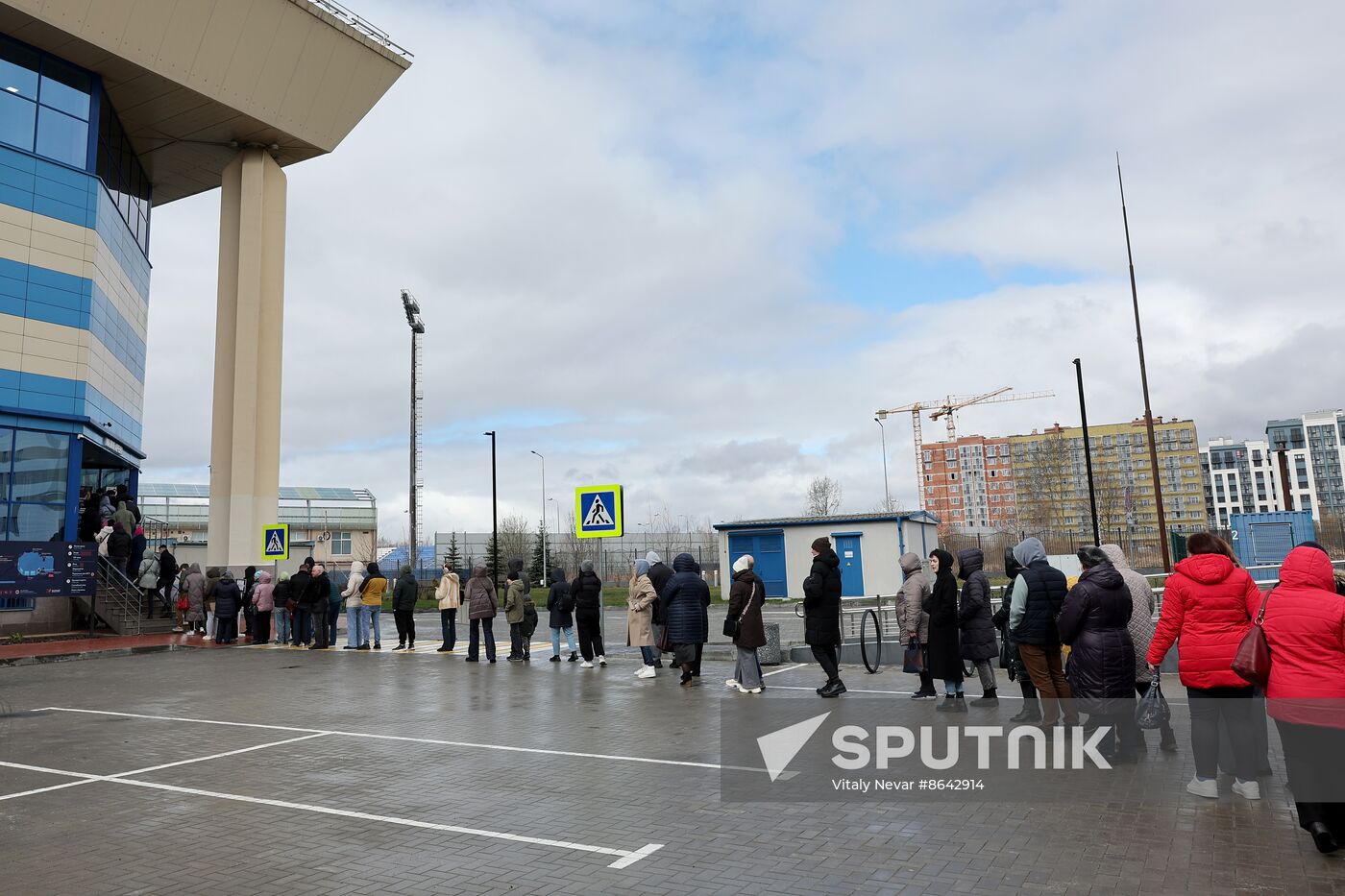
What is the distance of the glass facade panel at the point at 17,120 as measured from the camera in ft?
80.7

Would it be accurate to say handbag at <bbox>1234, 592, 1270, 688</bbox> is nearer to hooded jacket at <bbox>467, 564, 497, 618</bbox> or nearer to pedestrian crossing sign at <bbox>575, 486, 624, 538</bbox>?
pedestrian crossing sign at <bbox>575, 486, 624, 538</bbox>

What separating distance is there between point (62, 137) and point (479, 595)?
2088cm

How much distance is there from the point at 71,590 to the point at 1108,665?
2401cm

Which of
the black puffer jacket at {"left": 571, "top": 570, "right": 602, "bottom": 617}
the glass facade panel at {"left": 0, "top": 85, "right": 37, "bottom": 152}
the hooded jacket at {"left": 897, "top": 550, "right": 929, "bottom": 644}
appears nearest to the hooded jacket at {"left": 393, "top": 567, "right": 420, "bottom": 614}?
the black puffer jacket at {"left": 571, "top": 570, "right": 602, "bottom": 617}

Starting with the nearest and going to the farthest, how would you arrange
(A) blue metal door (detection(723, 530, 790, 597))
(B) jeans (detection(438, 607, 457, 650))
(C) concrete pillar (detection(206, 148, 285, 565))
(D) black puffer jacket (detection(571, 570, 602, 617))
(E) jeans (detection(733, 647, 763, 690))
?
(E) jeans (detection(733, 647, 763, 690))
(D) black puffer jacket (detection(571, 570, 602, 617))
(B) jeans (detection(438, 607, 457, 650))
(C) concrete pillar (detection(206, 148, 285, 565))
(A) blue metal door (detection(723, 530, 790, 597))

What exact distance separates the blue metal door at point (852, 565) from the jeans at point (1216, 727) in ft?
82.2

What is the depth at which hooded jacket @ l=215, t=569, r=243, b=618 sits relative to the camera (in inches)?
877

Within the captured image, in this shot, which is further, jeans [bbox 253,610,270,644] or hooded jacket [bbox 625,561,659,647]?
jeans [bbox 253,610,270,644]

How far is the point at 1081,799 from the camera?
640 cm

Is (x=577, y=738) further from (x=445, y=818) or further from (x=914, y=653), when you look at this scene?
(x=914, y=653)

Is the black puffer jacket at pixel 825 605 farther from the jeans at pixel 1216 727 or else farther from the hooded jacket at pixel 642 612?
the jeans at pixel 1216 727

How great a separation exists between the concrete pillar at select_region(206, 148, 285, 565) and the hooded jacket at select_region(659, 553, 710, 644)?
879 inches

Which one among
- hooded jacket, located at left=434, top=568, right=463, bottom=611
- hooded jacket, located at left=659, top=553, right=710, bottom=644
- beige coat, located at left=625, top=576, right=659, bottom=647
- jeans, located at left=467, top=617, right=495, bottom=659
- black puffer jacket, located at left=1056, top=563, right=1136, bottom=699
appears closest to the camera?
black puffer jacket, located at left=1056, top=563, right=1136, bottom=699

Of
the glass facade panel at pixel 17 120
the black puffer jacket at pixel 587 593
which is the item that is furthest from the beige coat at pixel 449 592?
the glass facade panel at pixel 17 120
